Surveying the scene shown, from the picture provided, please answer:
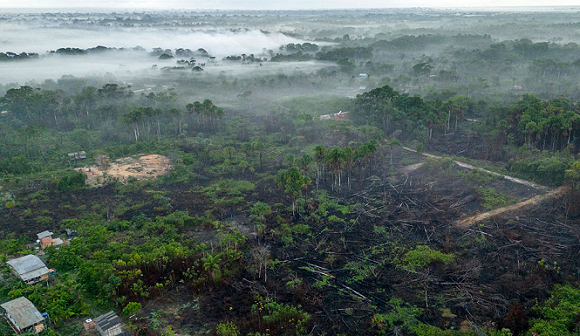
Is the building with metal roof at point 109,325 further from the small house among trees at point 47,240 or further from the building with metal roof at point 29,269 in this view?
the small house among trees at point 47,240

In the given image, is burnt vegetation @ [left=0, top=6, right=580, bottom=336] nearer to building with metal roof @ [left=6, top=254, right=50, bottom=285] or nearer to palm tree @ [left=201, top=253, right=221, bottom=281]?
palm tree @ [left=201, top=253, right=221, bottom=281]

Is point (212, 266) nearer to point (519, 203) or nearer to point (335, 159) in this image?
point (335, 159)

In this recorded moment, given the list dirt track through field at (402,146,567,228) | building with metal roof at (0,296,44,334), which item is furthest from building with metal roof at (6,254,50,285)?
dirt track through field at (402,146,567,228)

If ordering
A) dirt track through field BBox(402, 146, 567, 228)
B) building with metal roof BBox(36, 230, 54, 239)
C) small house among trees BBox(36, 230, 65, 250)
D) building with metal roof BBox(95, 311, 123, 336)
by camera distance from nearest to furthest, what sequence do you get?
1. building with metal roof BBox(95, 311, 123, 336)
2. small house among trees BBox(36, 230, 65, 250)
3. building with metal roof BBox(36, 230, 54, 239)
4. dirt track through field BBox(402, 146, 567, 228)

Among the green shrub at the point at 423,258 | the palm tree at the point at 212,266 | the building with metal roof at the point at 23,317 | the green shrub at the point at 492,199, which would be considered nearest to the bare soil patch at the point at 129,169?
the palm tree at the point at 212,266

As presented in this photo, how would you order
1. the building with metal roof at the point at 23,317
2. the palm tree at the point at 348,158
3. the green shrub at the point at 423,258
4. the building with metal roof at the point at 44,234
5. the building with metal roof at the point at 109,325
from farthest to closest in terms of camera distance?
the palm tree at the point at 348,158
the building with metal roof at the point at 44,234
the green shrub at the point at 423,258
the building with metal roof at the point at 23,317
the building with metal roof at the point at 109,325

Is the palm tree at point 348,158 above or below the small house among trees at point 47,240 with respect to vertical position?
above

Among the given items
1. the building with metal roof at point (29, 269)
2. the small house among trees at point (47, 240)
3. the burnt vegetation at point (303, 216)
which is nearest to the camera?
the burnt vegetation at point (303, 216)
